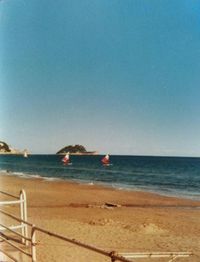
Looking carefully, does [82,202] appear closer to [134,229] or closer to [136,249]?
[134,229]

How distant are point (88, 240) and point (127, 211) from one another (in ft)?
24.7

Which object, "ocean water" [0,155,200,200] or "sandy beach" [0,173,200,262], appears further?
"ocean water" [0,155,200,200]

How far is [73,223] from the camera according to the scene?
1419cm

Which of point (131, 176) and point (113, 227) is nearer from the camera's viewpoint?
point (113, 227)

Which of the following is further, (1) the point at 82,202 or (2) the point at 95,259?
(1) the point at 82,202

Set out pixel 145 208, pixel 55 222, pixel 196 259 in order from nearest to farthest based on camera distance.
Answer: pixel 196 259 → pixel 55 222 → pixel 145 208

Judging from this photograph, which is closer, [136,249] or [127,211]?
[136,249]

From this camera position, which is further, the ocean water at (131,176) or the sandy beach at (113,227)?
the ocean water at (131,176)

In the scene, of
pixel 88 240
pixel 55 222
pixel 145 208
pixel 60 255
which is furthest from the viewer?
pixel 145 208

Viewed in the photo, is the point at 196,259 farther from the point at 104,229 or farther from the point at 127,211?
the point at 127,211

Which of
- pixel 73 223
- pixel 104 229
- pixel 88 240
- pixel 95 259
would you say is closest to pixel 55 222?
pixel 73 223

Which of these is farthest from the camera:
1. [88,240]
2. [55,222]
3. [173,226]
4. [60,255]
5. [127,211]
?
[127,211]

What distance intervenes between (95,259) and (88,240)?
2.40 meters

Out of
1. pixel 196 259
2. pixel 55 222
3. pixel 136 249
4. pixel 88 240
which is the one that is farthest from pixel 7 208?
pixel 196 259
